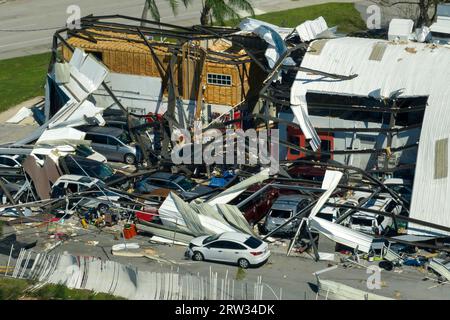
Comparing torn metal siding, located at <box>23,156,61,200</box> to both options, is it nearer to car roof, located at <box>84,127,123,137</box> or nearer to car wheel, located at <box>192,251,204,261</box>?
car roof, located at <box>84,127,123,137</box>

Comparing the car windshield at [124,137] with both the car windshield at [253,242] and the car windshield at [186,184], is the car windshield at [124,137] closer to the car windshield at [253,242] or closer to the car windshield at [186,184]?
the car windshield at [186,184]

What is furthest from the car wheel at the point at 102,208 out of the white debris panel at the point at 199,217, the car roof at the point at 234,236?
the car roof at the point at 234,236

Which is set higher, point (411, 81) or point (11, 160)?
point (411, 81)

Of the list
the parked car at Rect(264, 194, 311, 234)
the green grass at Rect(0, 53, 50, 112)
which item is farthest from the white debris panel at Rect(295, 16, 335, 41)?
the green grass at Rect(0, 53, 50, 112)

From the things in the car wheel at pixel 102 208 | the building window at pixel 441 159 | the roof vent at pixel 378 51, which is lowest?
the car wheel at pixel 102 208

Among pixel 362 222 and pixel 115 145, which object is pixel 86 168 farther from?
pixel 362 222

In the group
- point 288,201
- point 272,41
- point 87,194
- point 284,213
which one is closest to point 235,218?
point 284,213
